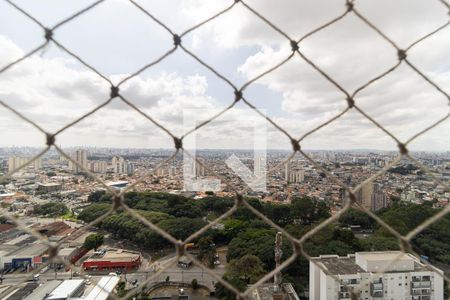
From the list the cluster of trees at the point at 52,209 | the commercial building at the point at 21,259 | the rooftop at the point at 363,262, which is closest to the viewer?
the rooftop at the point at 363,262

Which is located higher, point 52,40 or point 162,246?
point 52,40

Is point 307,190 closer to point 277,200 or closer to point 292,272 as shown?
point 277,200

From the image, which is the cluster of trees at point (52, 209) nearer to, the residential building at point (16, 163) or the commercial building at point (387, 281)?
the commercial building at point (387, 281)

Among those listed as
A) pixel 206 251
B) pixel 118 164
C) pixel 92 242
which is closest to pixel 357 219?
pixel 206 251

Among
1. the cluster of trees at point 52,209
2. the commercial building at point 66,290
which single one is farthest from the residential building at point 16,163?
the cluster of trees at point 52,209

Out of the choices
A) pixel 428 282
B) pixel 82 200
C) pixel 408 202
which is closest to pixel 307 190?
pixel 408 202

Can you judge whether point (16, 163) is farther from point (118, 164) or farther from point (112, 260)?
point (112, 260)
